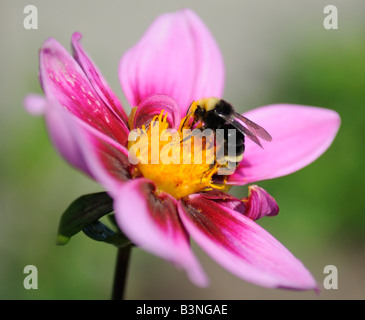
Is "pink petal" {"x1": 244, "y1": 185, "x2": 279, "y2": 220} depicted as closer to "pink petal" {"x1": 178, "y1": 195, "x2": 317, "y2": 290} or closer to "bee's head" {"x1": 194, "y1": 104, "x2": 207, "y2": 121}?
"pink petal" {"x1": 178, "y1": 195, "x2": 317, "y2": 290}

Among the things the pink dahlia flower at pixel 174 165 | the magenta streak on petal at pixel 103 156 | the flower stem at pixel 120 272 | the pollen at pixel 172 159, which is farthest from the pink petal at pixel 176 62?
the flower stem at pixel 120 272

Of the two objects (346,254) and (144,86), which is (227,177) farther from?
(346,254)

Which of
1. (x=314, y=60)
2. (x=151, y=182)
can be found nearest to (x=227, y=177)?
(x=151, y=182)

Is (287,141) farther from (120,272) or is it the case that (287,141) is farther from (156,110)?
(120,272)

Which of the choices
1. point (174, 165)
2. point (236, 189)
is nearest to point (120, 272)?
point (174, 165)

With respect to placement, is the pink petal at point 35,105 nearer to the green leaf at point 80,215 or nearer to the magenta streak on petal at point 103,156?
the magenta streak on petal at point 103,156
